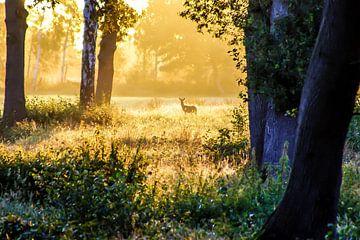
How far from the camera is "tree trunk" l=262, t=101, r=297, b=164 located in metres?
10.5

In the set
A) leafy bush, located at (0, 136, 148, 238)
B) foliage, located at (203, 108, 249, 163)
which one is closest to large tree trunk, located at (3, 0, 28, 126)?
foliage, located at (203, 108, 249, 163)

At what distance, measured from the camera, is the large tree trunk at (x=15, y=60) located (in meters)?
19.7

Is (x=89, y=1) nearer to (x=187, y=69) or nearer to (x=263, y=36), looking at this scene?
(x=263, y=36)

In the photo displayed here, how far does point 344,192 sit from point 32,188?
4.84 meters

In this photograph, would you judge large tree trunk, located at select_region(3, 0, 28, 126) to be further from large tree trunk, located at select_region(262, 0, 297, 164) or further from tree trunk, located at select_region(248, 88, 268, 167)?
large tree trunk, located at select_region(262, 0, 297, 164)

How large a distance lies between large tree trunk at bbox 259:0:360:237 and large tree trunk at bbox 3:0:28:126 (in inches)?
619

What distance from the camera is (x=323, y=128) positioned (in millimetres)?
5391

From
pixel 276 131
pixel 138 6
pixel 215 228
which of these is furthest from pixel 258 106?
pixel 138 6

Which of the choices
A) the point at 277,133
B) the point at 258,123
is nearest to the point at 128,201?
the point at 277,133

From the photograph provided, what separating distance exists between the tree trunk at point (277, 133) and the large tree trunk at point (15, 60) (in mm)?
11614

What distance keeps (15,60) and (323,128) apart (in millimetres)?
16440

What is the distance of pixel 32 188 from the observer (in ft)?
29.6

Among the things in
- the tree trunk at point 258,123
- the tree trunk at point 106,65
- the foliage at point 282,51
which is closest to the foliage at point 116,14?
the tree trunk at point 106,65

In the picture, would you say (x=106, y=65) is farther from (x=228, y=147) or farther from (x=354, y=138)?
(x=354, y=138)
